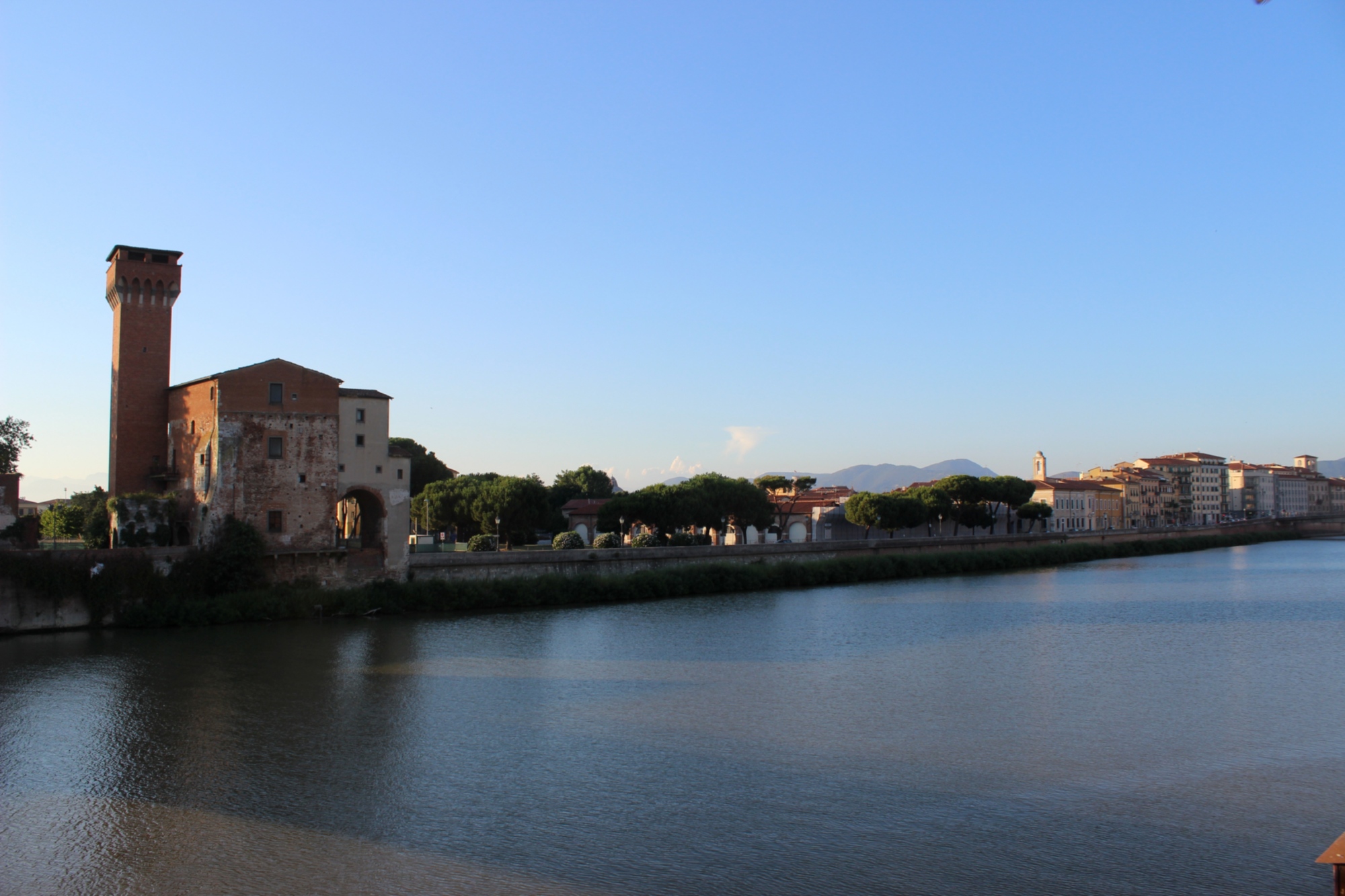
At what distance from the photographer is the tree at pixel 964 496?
3000 inches

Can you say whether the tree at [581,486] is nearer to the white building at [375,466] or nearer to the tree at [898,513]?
the tree at [898,513]

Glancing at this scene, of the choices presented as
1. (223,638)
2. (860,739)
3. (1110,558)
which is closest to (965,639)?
(860,739)

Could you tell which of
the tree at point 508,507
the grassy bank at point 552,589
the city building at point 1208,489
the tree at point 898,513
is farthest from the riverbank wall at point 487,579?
the city building at point 1208,489

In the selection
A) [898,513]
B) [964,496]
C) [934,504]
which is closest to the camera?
[898,513]

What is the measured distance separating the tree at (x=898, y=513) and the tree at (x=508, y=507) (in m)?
24.4

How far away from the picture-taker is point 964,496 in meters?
76.7

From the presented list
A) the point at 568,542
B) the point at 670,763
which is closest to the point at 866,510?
the point at 568,542

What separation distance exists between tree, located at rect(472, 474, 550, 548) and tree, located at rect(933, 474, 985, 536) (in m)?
36.1

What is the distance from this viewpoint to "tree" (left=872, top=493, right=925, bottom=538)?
6512 centimetres

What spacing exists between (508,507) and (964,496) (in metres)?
40.7

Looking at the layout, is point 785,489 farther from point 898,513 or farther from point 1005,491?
point 898,513

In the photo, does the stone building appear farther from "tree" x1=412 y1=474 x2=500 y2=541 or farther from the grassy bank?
"tree" x1=412 y1=474 x2=500 y2=541

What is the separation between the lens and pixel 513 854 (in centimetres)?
1149

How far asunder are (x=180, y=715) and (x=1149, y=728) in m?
17.8
